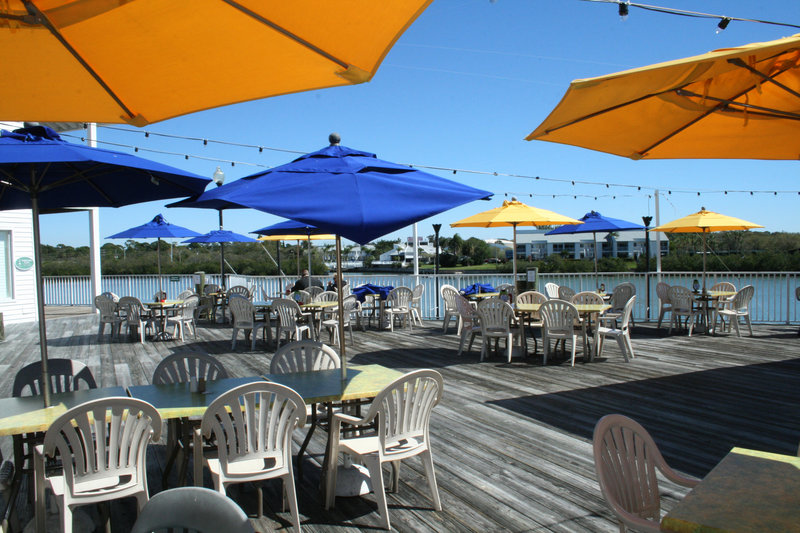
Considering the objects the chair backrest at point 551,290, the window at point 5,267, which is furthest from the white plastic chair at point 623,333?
the window at point 5,267

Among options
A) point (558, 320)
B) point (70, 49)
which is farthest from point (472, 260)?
point (70, 49)

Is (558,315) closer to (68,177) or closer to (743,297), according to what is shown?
(743,297)

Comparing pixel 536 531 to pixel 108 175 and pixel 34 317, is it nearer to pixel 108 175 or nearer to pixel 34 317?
pixel 108 175

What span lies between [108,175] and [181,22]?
226 centimetres

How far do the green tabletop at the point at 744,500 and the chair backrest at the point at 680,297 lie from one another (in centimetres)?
853

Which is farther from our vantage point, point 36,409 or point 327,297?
point 327,297

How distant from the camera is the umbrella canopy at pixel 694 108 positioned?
8.15 ft

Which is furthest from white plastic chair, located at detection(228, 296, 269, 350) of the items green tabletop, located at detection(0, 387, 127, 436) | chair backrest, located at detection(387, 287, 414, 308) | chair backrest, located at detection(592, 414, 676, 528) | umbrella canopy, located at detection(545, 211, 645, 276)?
chair backrest, located at detection(592, 414, 676, 528)

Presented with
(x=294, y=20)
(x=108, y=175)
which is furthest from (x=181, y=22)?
(x=108, y=175)

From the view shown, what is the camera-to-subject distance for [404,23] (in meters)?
2.37

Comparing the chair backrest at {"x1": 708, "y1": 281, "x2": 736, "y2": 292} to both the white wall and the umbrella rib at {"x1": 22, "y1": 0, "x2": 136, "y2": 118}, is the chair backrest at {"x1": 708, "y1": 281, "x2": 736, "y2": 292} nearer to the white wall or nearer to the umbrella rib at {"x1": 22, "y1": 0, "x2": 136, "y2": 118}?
the umbrella rib at {"x1": 22, "y1": 0, "x2": 136, "y2": 118}

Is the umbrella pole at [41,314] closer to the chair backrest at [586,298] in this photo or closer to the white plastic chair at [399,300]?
the chair backrest at [586,298]

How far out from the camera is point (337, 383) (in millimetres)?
3637

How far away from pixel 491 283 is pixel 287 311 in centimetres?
534
